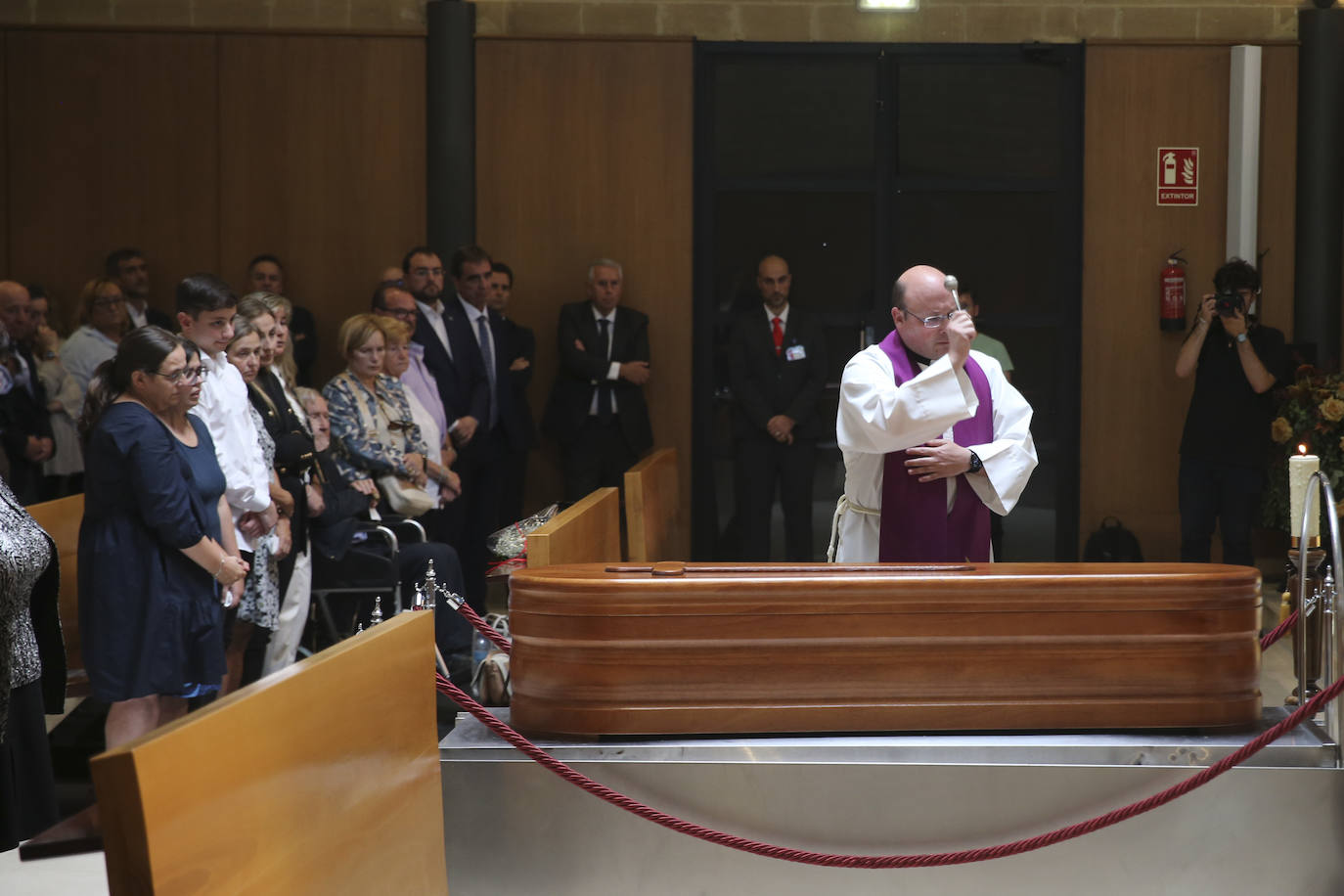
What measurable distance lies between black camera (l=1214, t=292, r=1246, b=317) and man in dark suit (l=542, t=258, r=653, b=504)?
296cm

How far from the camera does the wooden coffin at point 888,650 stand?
2.77 m

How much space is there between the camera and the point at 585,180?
28.1ft

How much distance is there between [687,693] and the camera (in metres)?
2.78

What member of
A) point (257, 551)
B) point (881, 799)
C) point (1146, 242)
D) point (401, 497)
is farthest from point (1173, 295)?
point (881, 799)

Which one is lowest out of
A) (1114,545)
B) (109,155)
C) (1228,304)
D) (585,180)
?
(1114,545)

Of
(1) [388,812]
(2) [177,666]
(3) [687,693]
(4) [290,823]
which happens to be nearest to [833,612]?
(3) [687,693]

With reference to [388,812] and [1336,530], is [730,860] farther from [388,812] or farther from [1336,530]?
[1336,530]

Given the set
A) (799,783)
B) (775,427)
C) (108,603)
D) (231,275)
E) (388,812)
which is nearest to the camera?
(388,812)

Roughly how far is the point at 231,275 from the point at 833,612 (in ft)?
21.5

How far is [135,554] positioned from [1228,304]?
529 cm

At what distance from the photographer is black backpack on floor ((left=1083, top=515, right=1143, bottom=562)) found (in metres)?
8.37

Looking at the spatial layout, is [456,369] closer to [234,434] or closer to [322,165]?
[322,165]

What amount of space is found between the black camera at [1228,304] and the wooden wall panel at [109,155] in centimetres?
552

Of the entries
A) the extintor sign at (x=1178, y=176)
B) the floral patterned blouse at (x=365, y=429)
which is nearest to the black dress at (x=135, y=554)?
the floral patterned blouse at (x=365, y=429)
